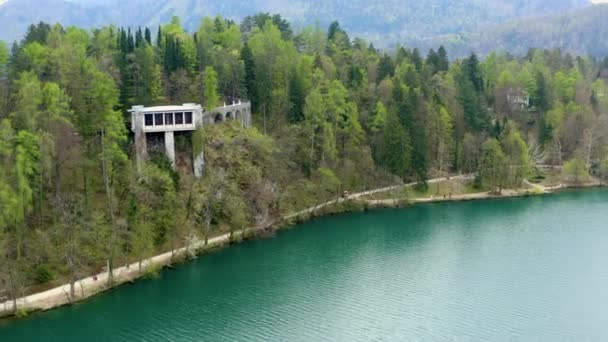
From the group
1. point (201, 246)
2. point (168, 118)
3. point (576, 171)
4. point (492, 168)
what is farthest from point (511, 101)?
point (201, 246)

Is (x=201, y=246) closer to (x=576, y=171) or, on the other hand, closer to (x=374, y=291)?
(x=374, y=291)

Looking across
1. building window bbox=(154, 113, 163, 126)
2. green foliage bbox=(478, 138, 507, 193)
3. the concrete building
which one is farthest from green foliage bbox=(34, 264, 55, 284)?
green foliage bbox=(478, 138, 507, 193)

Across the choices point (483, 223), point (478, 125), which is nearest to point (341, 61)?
point (478, 125)

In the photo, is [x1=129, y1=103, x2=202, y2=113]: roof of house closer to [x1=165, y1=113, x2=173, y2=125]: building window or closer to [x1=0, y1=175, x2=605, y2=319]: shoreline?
[x1=165, y1=113, x2=173, y2=125]: building window

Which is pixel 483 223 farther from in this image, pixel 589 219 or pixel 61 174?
pixel 61 174

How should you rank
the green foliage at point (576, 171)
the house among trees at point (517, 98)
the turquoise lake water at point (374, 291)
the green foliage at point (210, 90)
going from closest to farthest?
the turquoise lake water at point (374, 291), the green foliage at point (210, 90), the green foliage at point (576, 171), the house among trees at point (517, 98)

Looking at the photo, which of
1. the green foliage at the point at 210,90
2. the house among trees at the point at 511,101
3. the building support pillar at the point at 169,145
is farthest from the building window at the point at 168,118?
the house among trees at the point at 511,101

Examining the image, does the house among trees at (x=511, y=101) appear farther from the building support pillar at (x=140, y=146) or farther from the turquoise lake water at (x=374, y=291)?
the building support pillar at (x=140, y=146)
